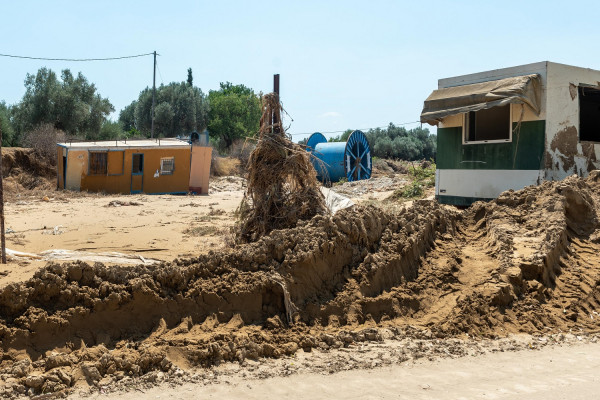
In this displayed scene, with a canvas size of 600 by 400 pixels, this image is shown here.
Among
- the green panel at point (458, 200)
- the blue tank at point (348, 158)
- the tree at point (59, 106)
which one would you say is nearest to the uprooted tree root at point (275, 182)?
the green panel at point (458, 200)

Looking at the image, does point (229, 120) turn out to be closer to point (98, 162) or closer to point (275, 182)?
point (98, 162)

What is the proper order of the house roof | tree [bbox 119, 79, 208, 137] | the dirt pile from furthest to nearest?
tree [bbox 119, 79, 208, 137] < the dirt pile < the house roof

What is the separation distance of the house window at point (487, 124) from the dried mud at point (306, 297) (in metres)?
4.08

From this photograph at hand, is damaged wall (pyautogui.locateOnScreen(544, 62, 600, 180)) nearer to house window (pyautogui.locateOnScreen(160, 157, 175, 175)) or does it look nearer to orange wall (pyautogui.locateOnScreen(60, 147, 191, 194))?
orange wall (pyautogui.locateOnScreen(60, 147, 191, 194))

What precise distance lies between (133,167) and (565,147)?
16.4m

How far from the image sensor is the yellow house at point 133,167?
21641 mm

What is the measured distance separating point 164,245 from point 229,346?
465cm

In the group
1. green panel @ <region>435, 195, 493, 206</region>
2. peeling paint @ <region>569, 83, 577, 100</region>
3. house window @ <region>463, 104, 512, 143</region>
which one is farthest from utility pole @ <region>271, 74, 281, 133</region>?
peeling paint @ <region>569, 83, 577, 100</region>

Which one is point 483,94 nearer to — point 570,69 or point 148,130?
point 570,69

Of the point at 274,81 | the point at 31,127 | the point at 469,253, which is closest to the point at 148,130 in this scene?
the point at 31,127

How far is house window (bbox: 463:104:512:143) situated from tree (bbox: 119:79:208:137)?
32.5 m

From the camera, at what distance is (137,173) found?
74.2 feet

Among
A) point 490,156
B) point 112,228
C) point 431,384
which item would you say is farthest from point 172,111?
point 431,384

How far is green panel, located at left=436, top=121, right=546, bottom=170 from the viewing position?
406 inches
